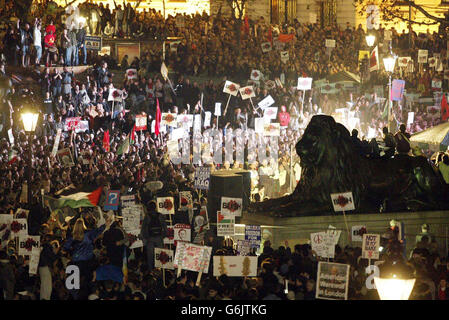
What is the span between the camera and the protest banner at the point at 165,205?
799 inches

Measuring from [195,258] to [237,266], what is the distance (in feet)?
2.73

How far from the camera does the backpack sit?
2180 centimetres

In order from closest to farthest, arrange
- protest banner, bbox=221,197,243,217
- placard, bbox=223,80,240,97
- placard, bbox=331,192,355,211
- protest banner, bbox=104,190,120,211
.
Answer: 1. placard, bbox=331,192,355,211
2. protest banner, bbox=221,197,243,217
3. protest banner, bbox=104,190,120,211
4. placard, bbox=223,80,240,97

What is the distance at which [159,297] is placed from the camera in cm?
1616

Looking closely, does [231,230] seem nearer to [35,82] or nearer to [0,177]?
[0,177]

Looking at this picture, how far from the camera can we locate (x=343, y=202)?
18703 mm

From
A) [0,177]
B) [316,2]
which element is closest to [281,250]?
[0,177]

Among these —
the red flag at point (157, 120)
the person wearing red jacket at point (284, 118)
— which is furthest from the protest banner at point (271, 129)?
the red flag at point (157, 120)

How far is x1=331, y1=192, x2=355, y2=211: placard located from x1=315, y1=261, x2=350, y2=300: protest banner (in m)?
4.53

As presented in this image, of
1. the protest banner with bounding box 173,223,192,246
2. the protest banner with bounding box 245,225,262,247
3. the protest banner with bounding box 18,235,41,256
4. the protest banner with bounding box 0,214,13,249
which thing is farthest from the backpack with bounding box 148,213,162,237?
the protest banner with bounding box 245,225,262,247

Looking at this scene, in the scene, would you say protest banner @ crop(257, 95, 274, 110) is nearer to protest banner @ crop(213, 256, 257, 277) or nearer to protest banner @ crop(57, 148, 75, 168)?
protest banner @ crop(57, 148, 75, 168)

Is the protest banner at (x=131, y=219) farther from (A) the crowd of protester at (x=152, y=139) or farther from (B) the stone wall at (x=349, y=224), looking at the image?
(B) the stone wall at (x=349, y=224)

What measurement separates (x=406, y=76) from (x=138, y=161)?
628 inches

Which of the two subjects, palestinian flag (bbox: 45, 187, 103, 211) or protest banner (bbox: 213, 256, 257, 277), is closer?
protest banner (bbox: 213, 256, 257, 277)
